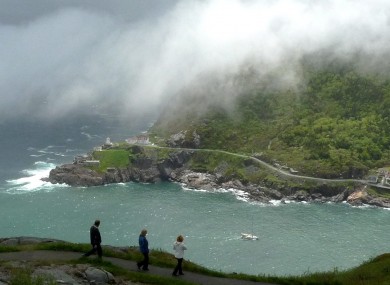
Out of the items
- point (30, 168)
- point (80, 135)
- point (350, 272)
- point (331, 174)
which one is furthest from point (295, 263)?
point (80, 135)

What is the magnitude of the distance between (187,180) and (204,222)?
3422cm

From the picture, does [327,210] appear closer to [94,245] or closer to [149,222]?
[149,222]

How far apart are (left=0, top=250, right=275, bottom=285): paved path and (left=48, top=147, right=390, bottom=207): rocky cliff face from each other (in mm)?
105279

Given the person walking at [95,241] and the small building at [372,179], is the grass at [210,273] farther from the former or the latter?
the small building at [372,179]

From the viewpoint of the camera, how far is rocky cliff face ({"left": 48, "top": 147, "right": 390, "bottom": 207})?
448 ft

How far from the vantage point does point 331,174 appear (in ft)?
476

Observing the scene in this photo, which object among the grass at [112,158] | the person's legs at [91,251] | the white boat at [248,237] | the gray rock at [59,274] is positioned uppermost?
the grass at [112,158]

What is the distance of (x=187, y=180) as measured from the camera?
14975 centimetres

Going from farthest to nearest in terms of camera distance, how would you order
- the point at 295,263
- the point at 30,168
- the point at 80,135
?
the point at 80,135 < the point at 30,168 < the point at 295,263

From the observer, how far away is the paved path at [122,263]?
A: 28.9m

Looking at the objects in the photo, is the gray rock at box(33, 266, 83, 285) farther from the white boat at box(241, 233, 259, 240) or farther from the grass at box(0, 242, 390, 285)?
the white boat at box(241, 233, 259, 240)

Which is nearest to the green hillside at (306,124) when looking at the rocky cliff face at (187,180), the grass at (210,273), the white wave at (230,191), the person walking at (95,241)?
the rocky cliff face at (187,180)

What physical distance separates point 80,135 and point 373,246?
118 m

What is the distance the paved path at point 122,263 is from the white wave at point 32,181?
111m
